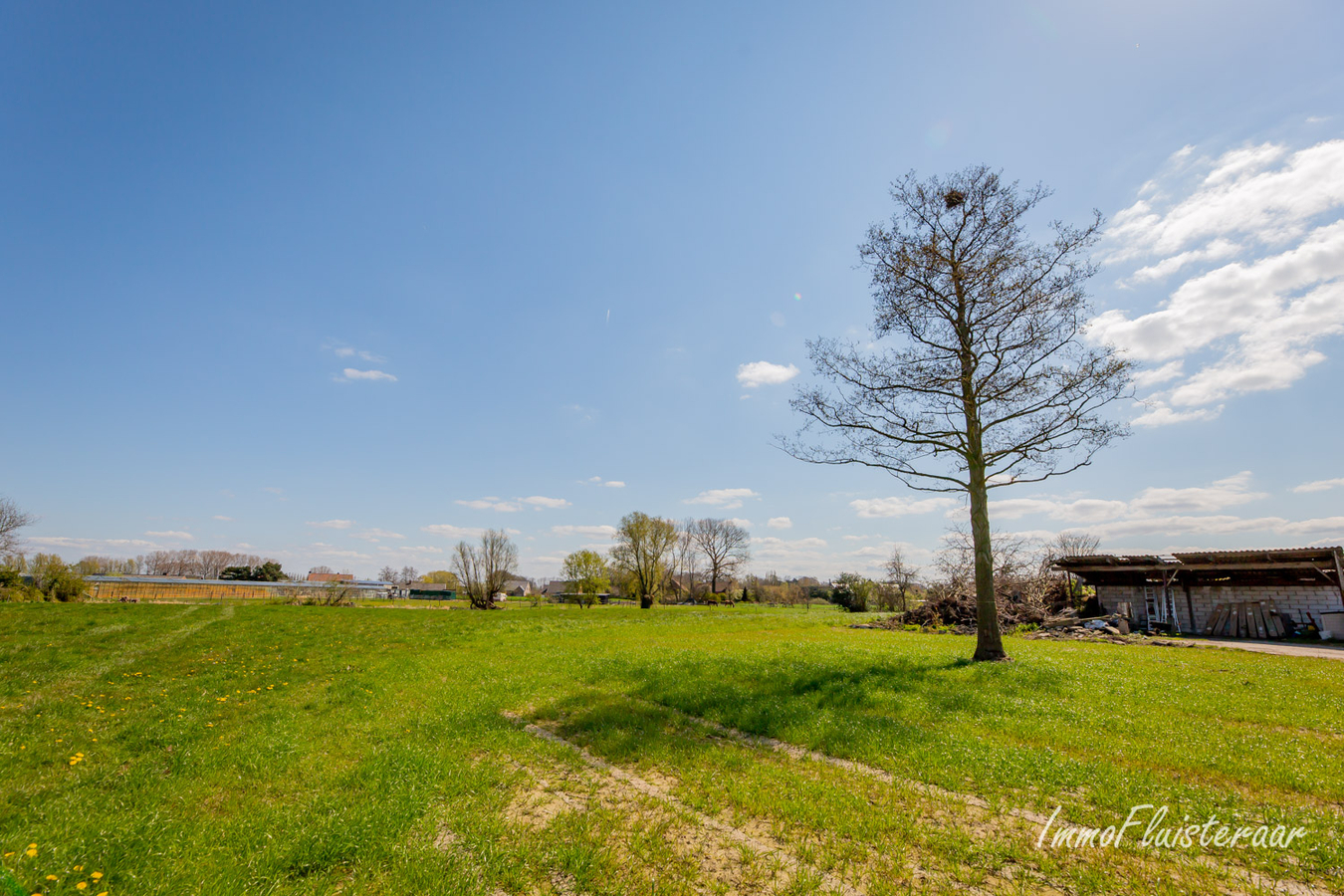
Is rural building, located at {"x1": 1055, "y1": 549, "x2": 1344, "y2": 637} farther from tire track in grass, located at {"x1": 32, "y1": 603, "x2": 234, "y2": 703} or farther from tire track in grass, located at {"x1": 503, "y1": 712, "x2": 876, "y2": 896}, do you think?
tire track in grass, located at {"x1": 32, "y1": 603, "x2": 234, "y2": 703}

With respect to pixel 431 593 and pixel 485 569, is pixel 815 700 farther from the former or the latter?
pixel 431 593

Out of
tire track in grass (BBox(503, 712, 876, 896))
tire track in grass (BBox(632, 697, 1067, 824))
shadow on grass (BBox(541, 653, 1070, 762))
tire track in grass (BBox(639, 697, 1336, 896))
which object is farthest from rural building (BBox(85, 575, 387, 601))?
tire track in grass (BBox(639, 697, 1336, 896))

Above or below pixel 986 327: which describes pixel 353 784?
below

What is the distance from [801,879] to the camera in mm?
3758

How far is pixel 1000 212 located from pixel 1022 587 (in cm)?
2127

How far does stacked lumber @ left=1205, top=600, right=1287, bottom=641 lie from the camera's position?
802 inches

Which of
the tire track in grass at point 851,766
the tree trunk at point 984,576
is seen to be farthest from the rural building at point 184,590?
the tree trunk at point 984,576

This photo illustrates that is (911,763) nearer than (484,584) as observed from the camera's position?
Yes

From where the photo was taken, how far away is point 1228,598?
21609 mm

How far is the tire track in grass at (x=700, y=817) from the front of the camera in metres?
3.79

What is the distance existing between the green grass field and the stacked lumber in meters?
13.6

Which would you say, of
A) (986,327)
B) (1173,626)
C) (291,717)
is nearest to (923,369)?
(986,327)

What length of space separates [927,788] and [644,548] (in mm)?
61730

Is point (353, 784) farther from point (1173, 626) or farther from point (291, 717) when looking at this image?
point (1173, 626)
